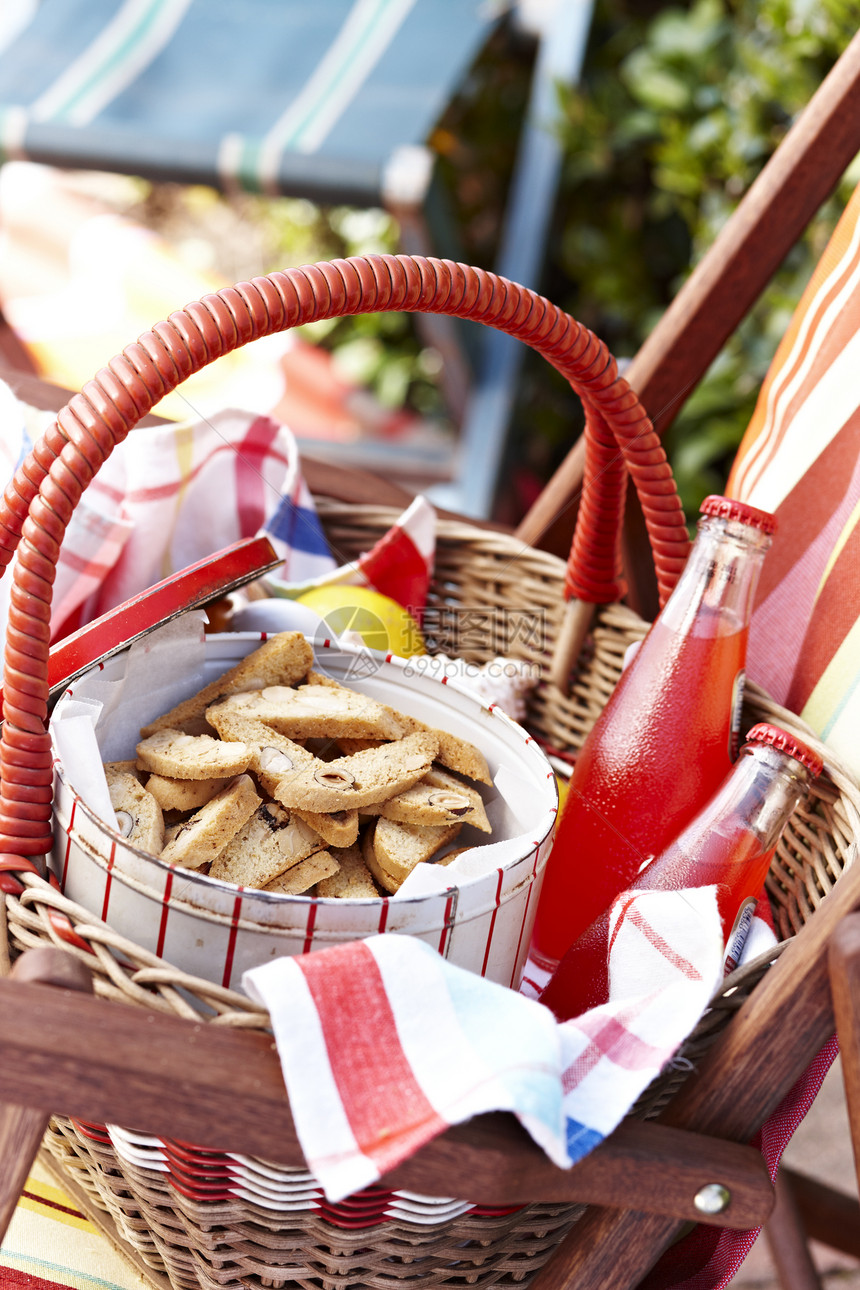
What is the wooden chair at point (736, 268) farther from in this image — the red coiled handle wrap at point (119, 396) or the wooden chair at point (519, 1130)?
the wooden chair at point (519, 1130)

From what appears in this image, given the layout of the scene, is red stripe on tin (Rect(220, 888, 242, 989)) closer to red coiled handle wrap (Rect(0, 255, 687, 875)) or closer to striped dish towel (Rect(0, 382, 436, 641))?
red coiled handle wrap (Rect(0, 255, 687, 875))

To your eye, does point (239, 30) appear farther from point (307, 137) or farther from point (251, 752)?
point (251, 752)

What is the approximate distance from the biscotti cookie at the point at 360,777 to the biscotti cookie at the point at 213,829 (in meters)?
0.02

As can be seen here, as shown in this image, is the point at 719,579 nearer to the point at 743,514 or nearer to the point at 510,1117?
the point at 743,514

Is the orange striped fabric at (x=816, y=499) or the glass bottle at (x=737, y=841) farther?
the orange striped fabric at (x=816, y=499)

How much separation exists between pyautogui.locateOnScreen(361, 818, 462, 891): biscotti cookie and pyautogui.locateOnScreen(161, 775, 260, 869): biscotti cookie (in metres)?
0.07

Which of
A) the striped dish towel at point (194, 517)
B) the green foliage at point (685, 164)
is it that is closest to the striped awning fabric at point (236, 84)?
the green foliage at point (685, 164)

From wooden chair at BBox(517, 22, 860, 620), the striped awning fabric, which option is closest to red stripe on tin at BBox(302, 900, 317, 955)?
wooden chair at BBox(517, 22, 860, 620)

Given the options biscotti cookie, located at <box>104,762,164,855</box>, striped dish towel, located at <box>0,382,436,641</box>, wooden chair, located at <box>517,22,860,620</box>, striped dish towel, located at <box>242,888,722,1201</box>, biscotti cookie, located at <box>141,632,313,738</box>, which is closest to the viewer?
striped dish towel, located at <box>242,888,722,1201</box>

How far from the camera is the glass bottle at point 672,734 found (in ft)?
2.12

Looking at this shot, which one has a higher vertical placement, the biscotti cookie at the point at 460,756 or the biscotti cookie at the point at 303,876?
the biscotti cookie at the point at 460,756

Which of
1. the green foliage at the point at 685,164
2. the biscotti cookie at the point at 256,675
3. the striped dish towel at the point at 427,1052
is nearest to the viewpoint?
the striped dish towel at the point at 427,1052

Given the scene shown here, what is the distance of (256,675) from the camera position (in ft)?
1.99

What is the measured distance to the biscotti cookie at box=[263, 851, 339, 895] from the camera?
1.63 ft
